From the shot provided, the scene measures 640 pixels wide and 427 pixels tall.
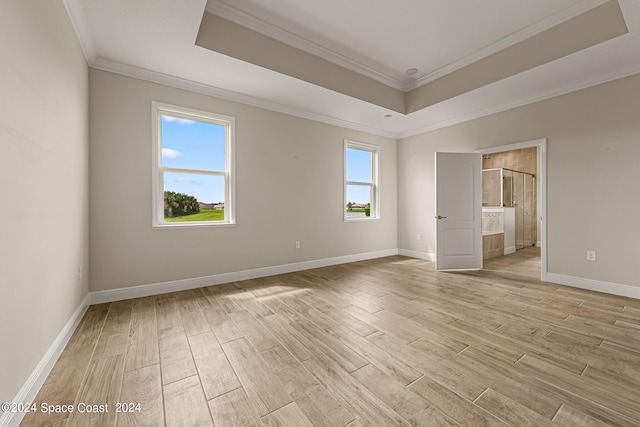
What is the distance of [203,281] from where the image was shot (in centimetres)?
355

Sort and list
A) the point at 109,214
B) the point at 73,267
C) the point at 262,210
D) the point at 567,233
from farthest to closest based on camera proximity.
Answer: the point at 262,210, the point at 567,233, the point at 109,214, the point at 73,267

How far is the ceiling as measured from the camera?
2516mm

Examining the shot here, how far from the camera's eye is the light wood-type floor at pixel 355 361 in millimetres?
1348

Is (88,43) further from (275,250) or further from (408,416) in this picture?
(408,416)

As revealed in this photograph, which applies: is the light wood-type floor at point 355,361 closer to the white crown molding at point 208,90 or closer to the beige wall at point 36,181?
the beige wall at point 36,181

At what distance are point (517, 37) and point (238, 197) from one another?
4.13 m

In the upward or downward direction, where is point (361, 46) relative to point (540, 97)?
upward

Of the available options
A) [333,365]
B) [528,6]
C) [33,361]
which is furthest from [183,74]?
[528,6]

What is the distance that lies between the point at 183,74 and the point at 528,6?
3.96 metres

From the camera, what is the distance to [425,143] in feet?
17.7

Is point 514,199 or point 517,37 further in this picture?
point 514,199

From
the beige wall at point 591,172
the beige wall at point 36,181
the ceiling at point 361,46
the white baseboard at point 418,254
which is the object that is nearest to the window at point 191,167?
the ceiling at point 361,46

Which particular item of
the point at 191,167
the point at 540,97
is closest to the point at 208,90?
the point at 191,167

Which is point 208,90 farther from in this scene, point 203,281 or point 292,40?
point 203,281
